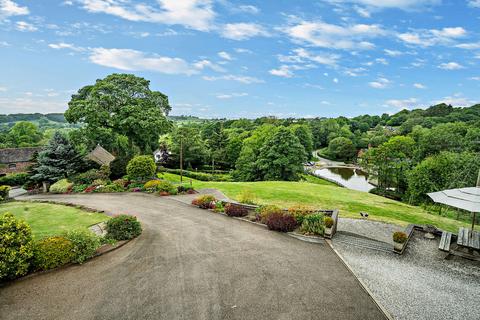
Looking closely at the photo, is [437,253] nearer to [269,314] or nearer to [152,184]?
[269,314]

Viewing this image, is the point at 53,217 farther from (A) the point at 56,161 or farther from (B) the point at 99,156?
(B) the point at 99,156

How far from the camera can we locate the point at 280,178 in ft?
119

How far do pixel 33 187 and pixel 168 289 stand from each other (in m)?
26.3

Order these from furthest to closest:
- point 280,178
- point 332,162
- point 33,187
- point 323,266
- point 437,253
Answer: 1. point 332,162
2. point 280,178
3. point 33,187
4. point 437,253
5. point 323,266

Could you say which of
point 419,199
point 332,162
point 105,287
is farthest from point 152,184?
point 332,162

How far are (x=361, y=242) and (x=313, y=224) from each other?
2082 mm

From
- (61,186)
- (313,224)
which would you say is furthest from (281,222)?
(61,186)

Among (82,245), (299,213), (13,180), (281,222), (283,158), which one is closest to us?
(82,245)

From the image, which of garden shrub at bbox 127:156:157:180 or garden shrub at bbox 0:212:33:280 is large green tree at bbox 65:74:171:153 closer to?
garden shrub at bbox 127:156:157:180

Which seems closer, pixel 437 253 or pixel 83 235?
pixel 83 235

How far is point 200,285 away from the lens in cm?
757

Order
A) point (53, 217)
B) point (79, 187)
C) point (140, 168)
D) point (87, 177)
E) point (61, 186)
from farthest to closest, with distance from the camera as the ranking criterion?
point (87, 177)
point (61, 186)
point (79, 187)
point (140, 168)
point (53, 217)

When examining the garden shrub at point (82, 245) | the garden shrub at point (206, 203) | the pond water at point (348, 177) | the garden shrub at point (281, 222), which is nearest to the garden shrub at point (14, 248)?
the garden shrub at point (82, 245)

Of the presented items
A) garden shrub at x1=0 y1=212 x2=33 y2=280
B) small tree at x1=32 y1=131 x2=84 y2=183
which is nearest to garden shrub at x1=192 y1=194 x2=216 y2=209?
garden shrub at x1=0 y1=212 x2=33 y2=280
